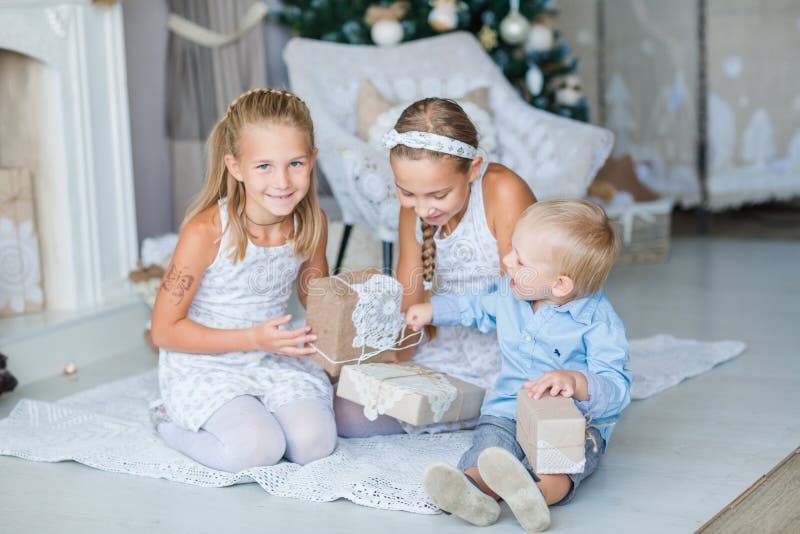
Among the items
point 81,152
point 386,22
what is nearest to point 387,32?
point 386,22

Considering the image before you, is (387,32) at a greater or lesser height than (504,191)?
greater

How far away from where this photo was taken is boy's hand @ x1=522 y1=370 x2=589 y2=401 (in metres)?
1.62

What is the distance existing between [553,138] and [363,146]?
75cm

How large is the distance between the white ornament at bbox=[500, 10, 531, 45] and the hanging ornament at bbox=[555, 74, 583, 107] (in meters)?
0.36

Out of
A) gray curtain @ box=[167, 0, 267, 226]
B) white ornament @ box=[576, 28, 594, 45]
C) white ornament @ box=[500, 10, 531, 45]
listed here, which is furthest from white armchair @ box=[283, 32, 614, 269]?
white ornament @ box=[576, 28, 594, 45]

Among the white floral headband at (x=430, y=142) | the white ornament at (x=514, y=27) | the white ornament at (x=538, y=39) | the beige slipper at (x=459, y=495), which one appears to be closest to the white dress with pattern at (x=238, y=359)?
the white floral headband at (x=430, y=142)

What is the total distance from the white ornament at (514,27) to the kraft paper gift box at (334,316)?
2.13 m

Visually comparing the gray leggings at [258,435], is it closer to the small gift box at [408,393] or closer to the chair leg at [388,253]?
the small gift box at [408,393]

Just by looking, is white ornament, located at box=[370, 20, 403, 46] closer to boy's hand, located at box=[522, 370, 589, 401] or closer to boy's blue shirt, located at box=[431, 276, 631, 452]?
boy's blue shirt, located at box=[431, 276, 631, 452]

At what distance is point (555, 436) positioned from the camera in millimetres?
1556

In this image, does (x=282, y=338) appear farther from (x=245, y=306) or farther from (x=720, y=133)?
(x=720, y=133)

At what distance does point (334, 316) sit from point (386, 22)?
2.15 metres

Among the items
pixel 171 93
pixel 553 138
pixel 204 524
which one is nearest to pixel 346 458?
pixel 204 524

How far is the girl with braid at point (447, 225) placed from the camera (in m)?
1.93
